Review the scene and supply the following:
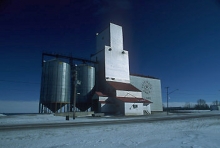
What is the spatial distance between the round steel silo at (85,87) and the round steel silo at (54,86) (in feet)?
15.8

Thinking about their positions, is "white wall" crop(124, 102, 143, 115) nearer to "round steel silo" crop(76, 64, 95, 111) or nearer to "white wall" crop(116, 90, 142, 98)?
"white wall" crop(116, 90, 142, 98)

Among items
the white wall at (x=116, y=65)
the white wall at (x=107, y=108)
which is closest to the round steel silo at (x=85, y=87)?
the white wall at (x=116, y=65)

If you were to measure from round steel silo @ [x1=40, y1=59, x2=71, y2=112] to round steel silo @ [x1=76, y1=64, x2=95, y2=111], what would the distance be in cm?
481

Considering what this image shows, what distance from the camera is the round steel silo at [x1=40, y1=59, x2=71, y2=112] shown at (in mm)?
44531

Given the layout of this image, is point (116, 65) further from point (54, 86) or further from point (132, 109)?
point (54, 86)

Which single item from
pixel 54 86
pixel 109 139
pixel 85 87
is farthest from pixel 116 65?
pixel 109 139

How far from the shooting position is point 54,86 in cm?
4512

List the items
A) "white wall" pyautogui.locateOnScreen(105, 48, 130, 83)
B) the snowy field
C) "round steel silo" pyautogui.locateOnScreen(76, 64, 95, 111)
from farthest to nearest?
"white wall" pyautogui.locateOnScreen(105, 48, 130, 83), "round steel silo" pyautogui.locateOnScreen(76, 64, 95, 111), the snowy field

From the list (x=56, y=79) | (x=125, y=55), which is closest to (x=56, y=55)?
(x=56, y=79)

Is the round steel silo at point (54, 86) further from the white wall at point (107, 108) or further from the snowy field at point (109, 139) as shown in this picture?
the snowy field at point (109, 139)

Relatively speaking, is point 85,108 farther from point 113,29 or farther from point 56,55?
point 113,29

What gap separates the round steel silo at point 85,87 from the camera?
5112cm

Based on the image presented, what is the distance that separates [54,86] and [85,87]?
1041 centimetres

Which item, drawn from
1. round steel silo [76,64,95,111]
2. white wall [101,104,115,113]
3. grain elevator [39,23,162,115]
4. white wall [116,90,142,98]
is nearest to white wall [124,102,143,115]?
grain elevator [39,23,162,115]
